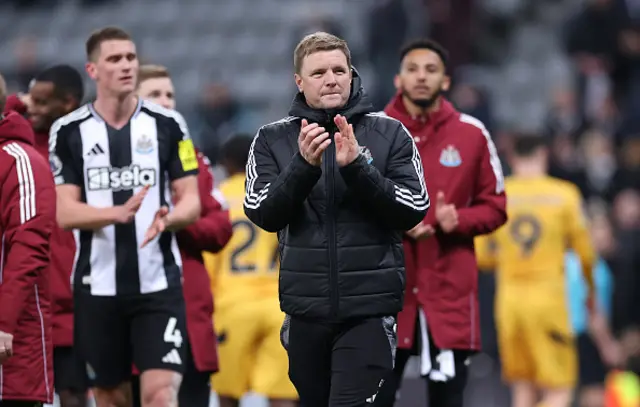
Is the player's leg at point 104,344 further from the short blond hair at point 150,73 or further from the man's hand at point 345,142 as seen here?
the man's hand at point 345,142

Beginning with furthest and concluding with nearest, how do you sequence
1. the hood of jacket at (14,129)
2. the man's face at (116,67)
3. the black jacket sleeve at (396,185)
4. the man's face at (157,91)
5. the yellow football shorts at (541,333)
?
the yellow football shorts at (541,333), the man's face at (157,91), the man's face at (116,67), the hood of jacket at (14,129), the black jacket sleeve at (396,185)

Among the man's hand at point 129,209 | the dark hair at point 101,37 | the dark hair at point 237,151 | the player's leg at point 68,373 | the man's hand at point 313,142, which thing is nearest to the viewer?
the man's hand at point 313,142

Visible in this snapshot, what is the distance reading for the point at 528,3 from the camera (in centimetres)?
1969

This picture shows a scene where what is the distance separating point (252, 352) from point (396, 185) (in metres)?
3.70

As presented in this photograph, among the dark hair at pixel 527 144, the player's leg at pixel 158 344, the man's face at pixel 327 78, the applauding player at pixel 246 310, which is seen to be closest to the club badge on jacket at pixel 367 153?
the man's face at pixel 327 78

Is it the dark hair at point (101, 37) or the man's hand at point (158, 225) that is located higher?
the dark hair at point (101, 37)

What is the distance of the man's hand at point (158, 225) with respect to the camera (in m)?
7.68

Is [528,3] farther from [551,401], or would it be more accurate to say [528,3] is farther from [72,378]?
[72,378]

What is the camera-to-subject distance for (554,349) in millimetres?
11391

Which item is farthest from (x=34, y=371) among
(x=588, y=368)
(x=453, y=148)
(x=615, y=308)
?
(x=615, y=308)

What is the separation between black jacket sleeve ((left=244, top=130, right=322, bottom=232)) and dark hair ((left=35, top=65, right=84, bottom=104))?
2.19 m

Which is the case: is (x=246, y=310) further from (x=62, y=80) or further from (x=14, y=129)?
(x=14, y=129)

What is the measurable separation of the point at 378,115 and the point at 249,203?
770mm

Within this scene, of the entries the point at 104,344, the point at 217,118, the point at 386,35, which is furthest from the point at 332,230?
→ the point at 386,35
